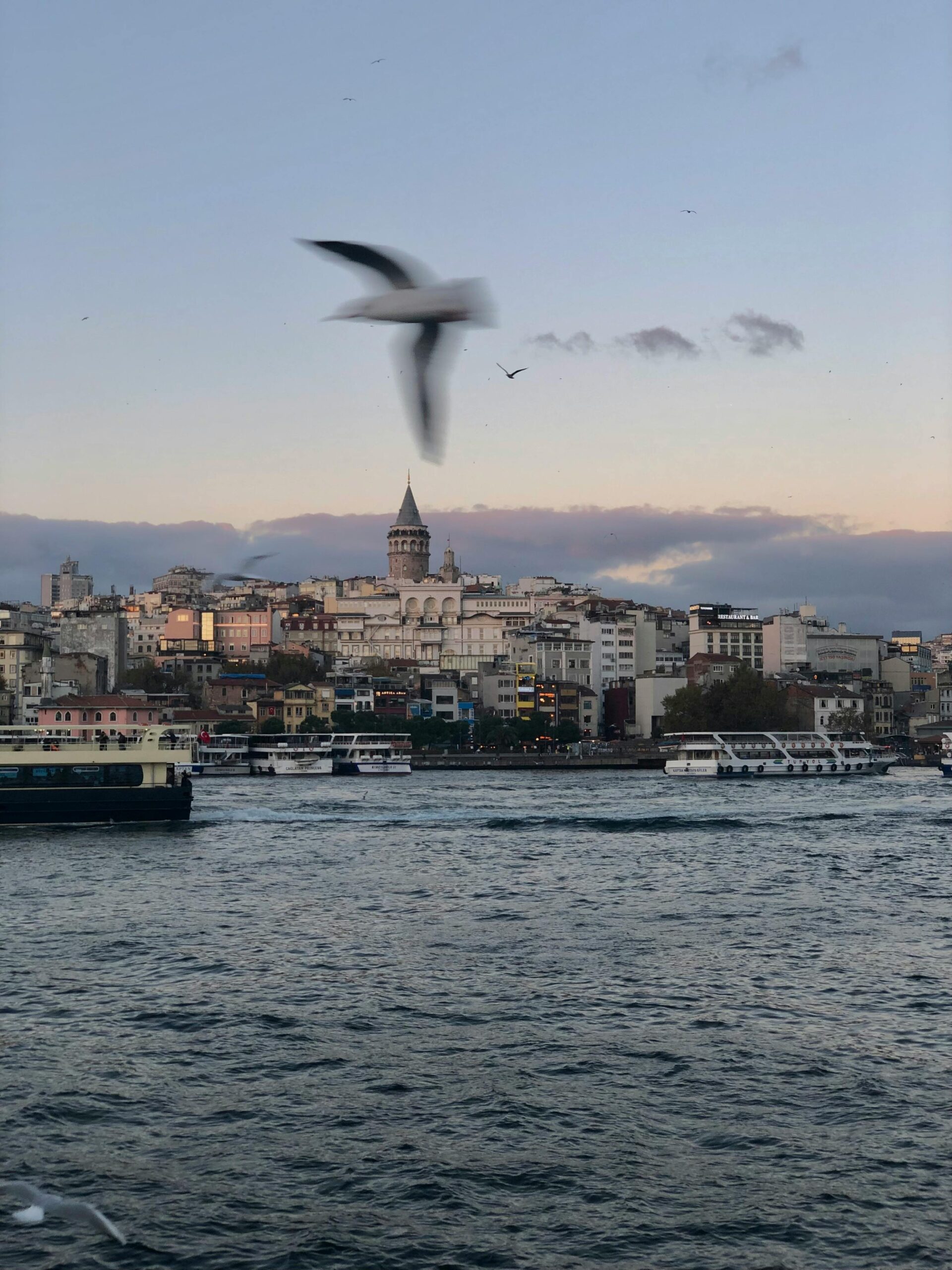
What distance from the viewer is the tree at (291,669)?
77.8 metres

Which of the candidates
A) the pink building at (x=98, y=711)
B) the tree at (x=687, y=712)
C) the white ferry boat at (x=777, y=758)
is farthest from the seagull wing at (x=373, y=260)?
the tree at (x=687, y=712)

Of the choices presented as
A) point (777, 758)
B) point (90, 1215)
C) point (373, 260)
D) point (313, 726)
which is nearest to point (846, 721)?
point (777, 758)

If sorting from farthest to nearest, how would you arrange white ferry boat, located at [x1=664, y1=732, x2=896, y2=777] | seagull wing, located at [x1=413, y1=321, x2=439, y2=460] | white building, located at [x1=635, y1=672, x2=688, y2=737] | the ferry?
white building, located at [x1=635, y1=672, x2=688, y2=737] → white ferry boat, located at [x1=664, y1=732, x2=896, y2=777] → the ferry → seagull wing, located at [x1=413, y1=321, x2=439, y2=460]

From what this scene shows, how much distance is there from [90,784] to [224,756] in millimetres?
29379

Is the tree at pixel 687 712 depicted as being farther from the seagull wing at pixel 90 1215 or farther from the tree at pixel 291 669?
the seagull wing at pixel 90 1215

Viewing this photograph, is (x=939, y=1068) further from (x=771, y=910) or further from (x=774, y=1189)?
(x=771, y=910)

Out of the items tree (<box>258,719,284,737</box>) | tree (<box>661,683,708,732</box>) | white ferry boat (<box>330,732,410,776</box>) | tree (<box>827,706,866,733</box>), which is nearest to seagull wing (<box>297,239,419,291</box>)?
white ferry boat (<box>330,732,410,776</box>)

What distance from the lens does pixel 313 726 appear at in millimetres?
65938

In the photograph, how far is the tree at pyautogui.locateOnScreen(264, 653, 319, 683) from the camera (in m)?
77.8

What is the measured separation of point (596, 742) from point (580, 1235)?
66250 millimetres

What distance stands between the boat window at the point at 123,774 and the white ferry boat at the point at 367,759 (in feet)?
75.1

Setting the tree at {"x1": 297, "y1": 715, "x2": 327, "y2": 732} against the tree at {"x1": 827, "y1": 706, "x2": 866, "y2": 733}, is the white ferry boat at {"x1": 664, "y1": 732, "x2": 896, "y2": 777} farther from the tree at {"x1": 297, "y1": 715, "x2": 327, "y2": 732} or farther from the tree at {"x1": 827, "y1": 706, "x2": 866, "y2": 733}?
the tree at {"x1": 297, "y1": 715, "x2": 327, "y2": 732}

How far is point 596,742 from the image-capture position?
72.8 m

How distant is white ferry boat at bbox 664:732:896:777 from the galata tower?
29.1 meters
